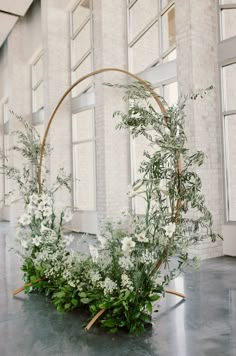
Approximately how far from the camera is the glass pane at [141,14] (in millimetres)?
8293

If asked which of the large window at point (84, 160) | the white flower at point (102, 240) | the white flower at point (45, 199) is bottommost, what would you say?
the white flower at point (102, 240)

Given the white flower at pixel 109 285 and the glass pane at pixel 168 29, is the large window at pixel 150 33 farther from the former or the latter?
the white flower at pixel 109 285

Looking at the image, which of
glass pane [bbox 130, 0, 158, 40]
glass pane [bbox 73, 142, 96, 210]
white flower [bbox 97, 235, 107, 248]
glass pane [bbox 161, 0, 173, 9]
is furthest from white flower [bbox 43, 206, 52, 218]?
glass pane [bbox 130, 0, 158, 40]

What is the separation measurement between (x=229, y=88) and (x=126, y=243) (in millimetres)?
4219

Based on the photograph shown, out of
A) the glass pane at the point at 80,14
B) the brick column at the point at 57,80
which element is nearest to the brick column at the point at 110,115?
the glass pane at the point at 80,14

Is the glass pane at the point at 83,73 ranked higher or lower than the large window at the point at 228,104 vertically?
higher

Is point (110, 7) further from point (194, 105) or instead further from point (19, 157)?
point (19, 157)

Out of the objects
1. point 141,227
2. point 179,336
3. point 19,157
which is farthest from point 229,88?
point 19,157

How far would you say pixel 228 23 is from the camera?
6.24 metres

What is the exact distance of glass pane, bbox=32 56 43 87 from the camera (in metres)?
12.4

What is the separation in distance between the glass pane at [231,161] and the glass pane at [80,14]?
18.8ft

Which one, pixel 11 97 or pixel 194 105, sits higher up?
pixel 11 97

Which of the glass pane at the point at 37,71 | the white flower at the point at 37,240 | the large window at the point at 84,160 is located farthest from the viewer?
the glass pane at the point at 37,71

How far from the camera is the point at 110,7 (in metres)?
8.36
